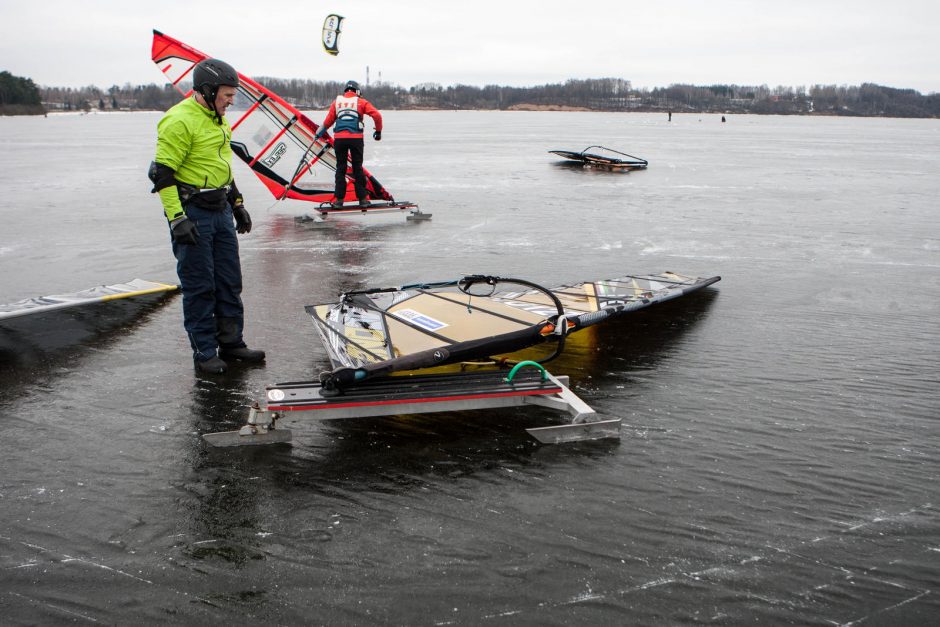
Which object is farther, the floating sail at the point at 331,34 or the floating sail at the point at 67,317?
the floating sail at the point at 331,34

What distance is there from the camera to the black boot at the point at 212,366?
5.34 metres

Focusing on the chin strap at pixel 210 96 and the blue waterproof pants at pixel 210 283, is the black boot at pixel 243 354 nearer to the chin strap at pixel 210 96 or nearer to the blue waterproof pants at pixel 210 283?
the blue waterproof pants at pixel 210 283

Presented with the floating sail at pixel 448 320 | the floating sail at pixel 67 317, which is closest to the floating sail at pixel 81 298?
the floating sail at pixel 67 317

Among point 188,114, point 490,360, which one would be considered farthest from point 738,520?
point 188,114

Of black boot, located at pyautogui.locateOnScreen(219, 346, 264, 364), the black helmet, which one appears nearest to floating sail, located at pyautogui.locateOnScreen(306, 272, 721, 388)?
black boot, located at pyautogui.locateOnScreen(219, 346, 264, 364)

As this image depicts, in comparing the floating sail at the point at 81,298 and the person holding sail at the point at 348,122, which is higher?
the person holding sail at the point at 348,122

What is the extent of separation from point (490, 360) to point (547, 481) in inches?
54.1

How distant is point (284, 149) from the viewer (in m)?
12.4

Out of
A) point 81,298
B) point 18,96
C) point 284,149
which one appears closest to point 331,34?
point 284,149

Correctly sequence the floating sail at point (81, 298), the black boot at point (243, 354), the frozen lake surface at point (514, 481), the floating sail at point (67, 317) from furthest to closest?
the floating sail at point (81, 298)
the floating sail at point (67, 317)
the black boot at point (243, 354)
the frozen lake surface at point (514, 481)

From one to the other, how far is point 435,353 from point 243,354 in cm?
179

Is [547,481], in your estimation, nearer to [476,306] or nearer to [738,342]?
[476,306]

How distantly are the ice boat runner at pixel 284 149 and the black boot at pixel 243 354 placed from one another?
6.88m

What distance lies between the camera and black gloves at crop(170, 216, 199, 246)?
5031mm
